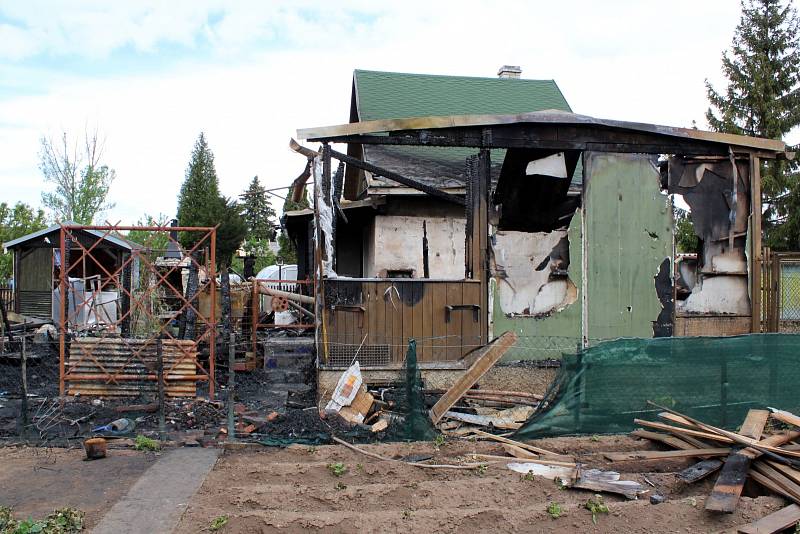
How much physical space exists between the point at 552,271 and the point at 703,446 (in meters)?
4.30

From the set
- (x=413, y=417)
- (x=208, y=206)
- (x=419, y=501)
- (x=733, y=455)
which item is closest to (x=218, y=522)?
(x=419, y=501)

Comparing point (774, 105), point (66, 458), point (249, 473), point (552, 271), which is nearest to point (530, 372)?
point (552, 271)

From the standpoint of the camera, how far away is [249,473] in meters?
6.71

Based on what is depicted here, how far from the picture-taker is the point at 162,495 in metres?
6.06

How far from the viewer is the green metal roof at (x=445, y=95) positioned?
15719mm

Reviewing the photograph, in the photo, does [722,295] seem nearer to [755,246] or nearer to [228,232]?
[755,246]

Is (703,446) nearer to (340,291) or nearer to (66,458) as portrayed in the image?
(340,291)

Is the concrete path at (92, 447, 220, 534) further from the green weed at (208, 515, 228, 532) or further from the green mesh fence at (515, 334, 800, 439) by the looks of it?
the green mesh fence at (515, 334, 800, 439)

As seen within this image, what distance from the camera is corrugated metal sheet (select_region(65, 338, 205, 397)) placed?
10.6m

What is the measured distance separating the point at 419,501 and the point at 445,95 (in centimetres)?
1260

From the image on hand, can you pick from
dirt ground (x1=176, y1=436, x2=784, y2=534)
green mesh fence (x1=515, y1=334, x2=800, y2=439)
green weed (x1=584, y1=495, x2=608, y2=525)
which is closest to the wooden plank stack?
dirt ground (x1=176, y1=436, x2=784, y2=534)

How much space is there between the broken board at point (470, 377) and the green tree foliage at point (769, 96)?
799 inches

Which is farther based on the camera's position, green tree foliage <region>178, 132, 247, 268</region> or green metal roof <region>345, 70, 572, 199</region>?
green tree foliage <region>178, 132, 247, 268</region>

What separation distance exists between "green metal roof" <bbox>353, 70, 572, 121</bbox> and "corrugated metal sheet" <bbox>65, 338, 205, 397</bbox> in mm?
7059
